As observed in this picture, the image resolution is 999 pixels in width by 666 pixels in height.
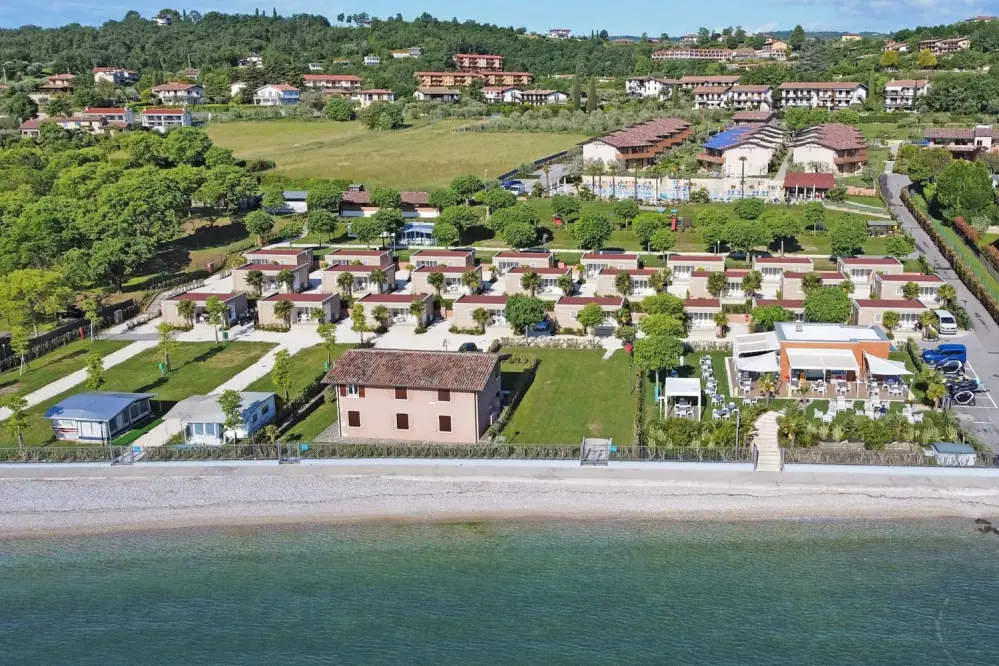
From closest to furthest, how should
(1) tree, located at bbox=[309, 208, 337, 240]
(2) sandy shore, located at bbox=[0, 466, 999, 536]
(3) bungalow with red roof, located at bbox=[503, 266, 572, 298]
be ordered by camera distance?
(2) sandy shore, located at bbox=[0, 466, 999, 536]
(3) bungalow with red roof, located at bbox=[503, 266, 572, 298]
(1) tree, located at bbox=[309, 208, 337, 240]

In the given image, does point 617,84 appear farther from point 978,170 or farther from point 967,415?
point 967,415

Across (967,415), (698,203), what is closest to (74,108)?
(698,203)

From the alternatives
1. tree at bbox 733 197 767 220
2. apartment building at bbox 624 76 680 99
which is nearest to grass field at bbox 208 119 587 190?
tree at bbox 733 197 767 220

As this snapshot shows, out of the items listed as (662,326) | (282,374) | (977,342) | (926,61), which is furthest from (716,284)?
(926,61)

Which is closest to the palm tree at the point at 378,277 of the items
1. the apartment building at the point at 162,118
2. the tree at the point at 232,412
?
the tree at the point at 232,412

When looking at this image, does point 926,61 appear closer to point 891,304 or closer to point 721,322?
point 891,304

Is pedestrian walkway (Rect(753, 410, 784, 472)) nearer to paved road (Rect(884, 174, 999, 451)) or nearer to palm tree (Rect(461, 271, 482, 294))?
paved road (Rect(884, 174, 999, 451))
